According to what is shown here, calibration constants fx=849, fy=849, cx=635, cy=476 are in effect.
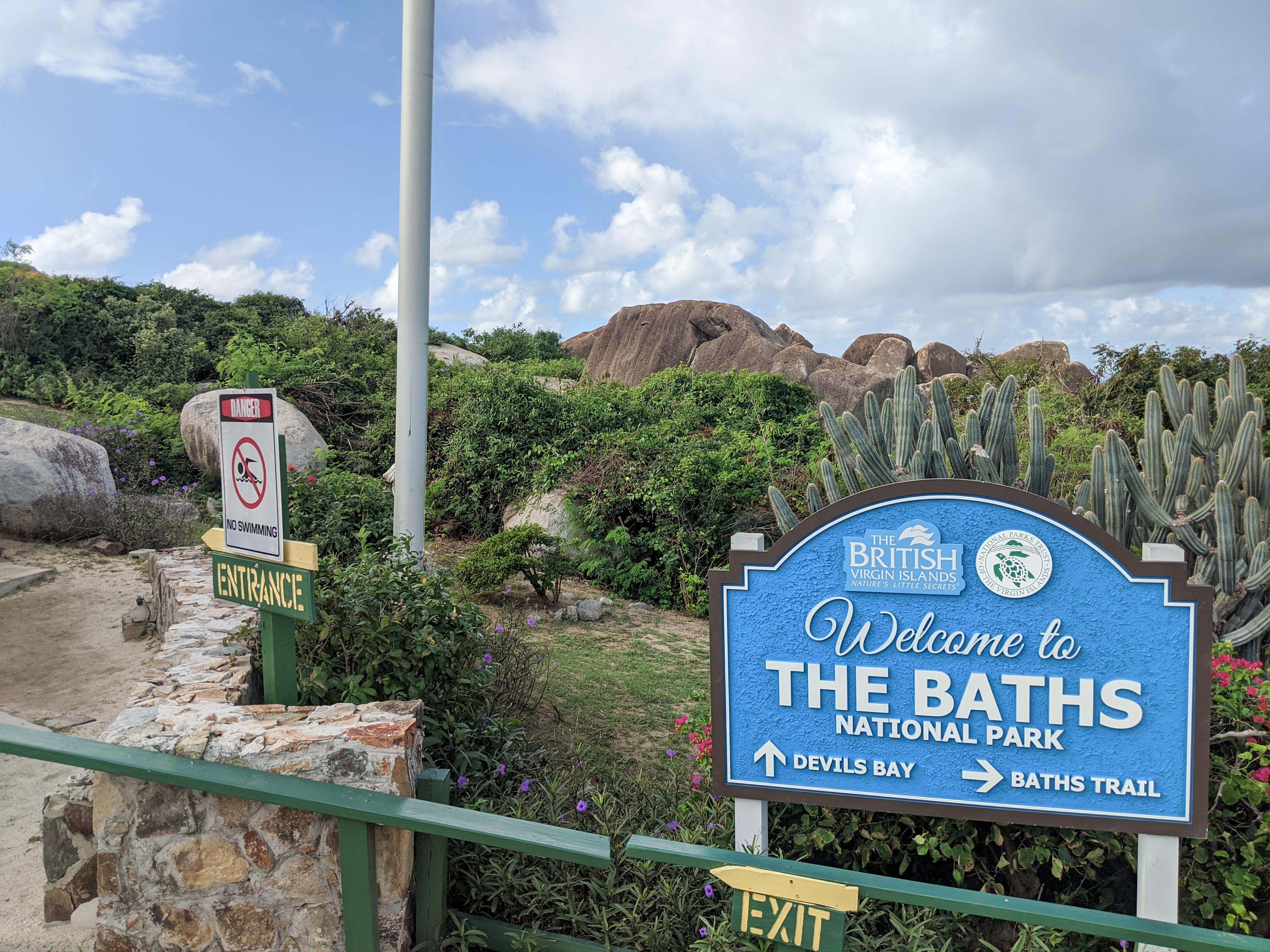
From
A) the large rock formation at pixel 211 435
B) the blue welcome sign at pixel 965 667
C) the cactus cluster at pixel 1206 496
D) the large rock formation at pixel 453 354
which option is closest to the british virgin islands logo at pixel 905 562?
the blue welcome sign at pixel 965 667

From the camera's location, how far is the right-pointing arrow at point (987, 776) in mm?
2574

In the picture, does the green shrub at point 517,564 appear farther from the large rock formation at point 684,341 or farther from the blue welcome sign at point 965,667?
the large rock formation at point 684,341

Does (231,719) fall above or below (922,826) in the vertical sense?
above

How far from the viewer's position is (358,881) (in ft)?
8.51

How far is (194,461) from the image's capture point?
11500mm

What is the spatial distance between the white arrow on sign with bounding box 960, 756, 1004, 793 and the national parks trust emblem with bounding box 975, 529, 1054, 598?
524 millimetres

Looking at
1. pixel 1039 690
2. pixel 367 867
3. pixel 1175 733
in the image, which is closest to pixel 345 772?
pixel 367 867

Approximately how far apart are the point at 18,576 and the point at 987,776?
8.26 metres

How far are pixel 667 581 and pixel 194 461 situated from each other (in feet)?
22.9

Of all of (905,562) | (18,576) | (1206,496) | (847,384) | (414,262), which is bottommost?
(18,576)

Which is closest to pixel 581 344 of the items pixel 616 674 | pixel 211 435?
pixel 211 435

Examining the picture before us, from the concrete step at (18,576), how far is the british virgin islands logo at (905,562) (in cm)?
767

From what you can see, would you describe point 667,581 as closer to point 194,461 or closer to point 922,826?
point 922,826

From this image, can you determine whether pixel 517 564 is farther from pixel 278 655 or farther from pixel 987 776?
pixel 987 776
